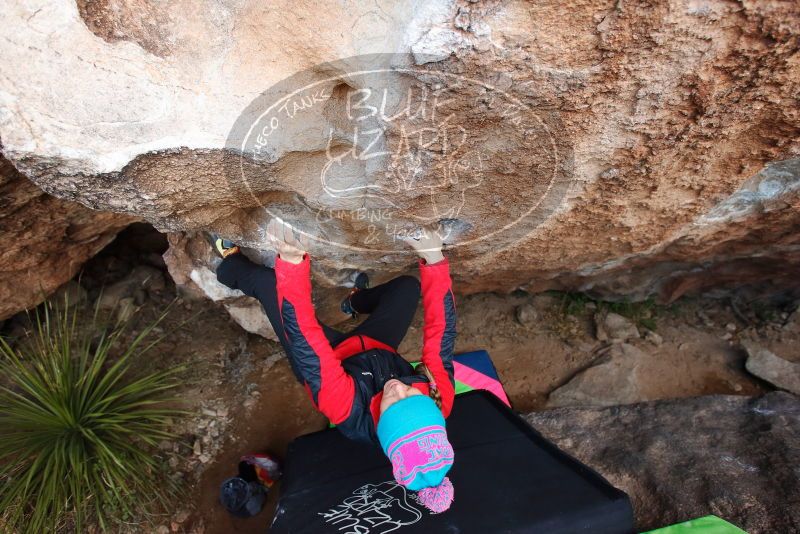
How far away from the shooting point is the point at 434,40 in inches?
52.7

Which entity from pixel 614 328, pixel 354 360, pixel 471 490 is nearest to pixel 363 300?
pixel 354 360

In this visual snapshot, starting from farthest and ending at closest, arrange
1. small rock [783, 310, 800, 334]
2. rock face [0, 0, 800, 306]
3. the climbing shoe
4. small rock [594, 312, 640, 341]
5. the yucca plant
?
small rock [594, 312, 640, 341]
small rock [783, 310, 800, 334]
the climbing shoe
the yucca plant
rock face [0, 0, 800, 306]

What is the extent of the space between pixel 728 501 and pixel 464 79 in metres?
2.03

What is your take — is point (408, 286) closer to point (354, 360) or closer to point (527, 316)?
point (354, 360)

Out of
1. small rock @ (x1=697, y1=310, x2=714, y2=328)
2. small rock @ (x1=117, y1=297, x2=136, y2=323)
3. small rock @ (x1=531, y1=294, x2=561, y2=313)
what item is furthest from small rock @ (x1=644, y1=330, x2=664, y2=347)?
small rock @ (x1=117, y1=297, x2=136, y2=323)

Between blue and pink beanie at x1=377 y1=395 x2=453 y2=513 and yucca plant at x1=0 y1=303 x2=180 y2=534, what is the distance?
Answer: 1498mm

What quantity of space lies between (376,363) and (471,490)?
65 centimetres

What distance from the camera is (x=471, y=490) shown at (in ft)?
6.66

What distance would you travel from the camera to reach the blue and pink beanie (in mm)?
1655

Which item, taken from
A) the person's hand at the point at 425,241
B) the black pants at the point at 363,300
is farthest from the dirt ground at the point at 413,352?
the person's hand at the point at 425,241

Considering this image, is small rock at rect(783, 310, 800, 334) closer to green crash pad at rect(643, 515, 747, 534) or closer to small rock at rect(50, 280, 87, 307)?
green crash pad at rect(643, 515, 747, 534)

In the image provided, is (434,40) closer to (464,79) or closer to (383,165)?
(464,79)

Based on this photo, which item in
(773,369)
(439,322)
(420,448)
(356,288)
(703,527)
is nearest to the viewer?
(420,448)

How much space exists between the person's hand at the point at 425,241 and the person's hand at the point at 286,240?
0.48 meters
